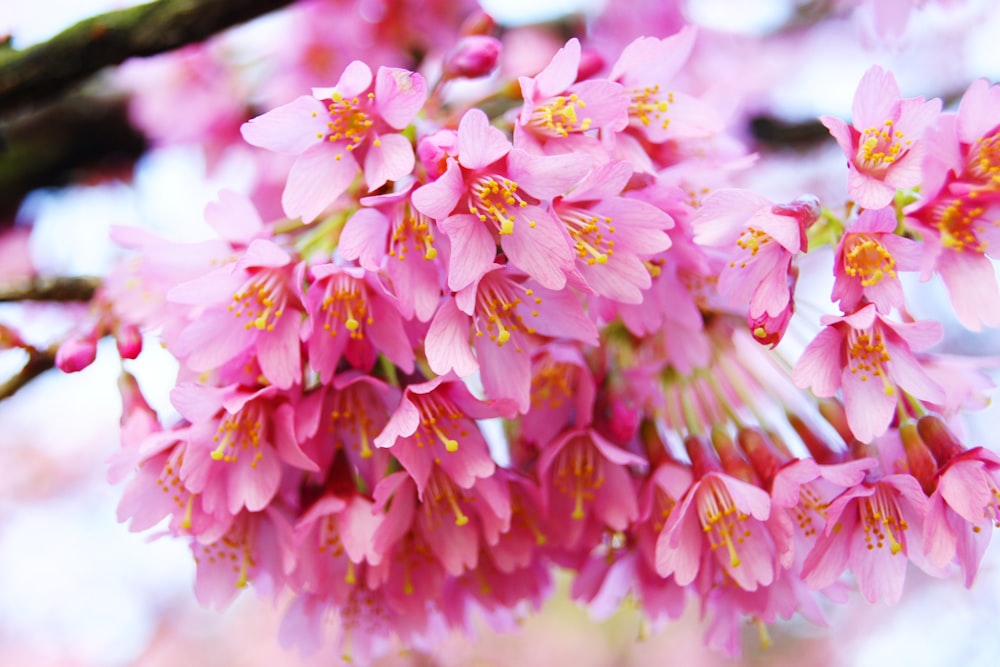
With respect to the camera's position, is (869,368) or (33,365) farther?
(33,365)

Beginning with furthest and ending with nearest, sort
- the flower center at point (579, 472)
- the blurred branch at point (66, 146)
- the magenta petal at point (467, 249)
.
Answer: the blurred branch at point (66, 146), the flower center at point (579, 472), the magenta petal at point (467, 249)

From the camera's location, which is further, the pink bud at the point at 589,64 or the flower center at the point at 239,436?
the pink bud at the point at 589,64

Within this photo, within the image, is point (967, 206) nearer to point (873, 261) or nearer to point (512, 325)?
point (873, 261)

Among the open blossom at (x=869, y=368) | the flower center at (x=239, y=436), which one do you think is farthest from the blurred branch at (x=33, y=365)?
the open blossom at (x=869, y=368)

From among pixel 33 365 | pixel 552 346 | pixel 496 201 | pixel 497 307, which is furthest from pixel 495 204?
pixel 33 365

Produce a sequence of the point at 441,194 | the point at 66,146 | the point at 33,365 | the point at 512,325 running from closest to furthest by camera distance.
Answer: the point at 441,194, the point at 512,325, the point at 33,365, the point at 66,146

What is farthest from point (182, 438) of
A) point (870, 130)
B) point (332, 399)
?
point (870, 130)

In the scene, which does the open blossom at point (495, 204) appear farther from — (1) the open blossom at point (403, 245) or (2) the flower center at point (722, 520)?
(2) the flower center at point (722, 520)
